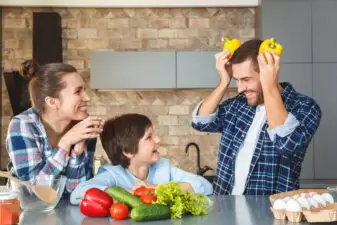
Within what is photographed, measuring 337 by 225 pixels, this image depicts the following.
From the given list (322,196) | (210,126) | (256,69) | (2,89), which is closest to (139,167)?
(210,126)

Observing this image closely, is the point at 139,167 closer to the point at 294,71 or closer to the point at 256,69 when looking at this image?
the point at 256,69

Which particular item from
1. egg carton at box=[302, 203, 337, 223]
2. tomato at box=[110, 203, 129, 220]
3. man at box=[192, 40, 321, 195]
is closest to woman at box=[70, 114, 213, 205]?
man at box=[192, 40, 321, 195]

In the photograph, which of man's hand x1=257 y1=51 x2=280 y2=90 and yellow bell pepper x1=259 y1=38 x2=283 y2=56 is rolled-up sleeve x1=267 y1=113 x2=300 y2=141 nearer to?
man's hand x1=257 y1=51 x2=280 y2=90

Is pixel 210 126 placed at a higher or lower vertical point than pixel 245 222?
higher

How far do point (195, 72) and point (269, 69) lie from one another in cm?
259

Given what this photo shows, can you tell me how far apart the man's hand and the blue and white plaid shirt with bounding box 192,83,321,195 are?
15 centimetres

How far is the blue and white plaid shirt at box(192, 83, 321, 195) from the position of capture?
2.09 meters

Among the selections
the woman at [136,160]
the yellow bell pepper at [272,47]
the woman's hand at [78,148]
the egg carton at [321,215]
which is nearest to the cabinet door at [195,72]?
the woman at [136,160]

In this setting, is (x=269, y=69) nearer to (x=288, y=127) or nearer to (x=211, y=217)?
(x=288, y=127)

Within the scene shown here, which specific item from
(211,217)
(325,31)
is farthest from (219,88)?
(325,31)

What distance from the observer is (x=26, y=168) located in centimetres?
197

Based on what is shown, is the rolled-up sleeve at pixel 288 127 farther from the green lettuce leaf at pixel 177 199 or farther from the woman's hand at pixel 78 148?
the woman's hand at pixel 78 148

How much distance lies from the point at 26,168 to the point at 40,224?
416 mm

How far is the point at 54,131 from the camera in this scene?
216 centimetres
